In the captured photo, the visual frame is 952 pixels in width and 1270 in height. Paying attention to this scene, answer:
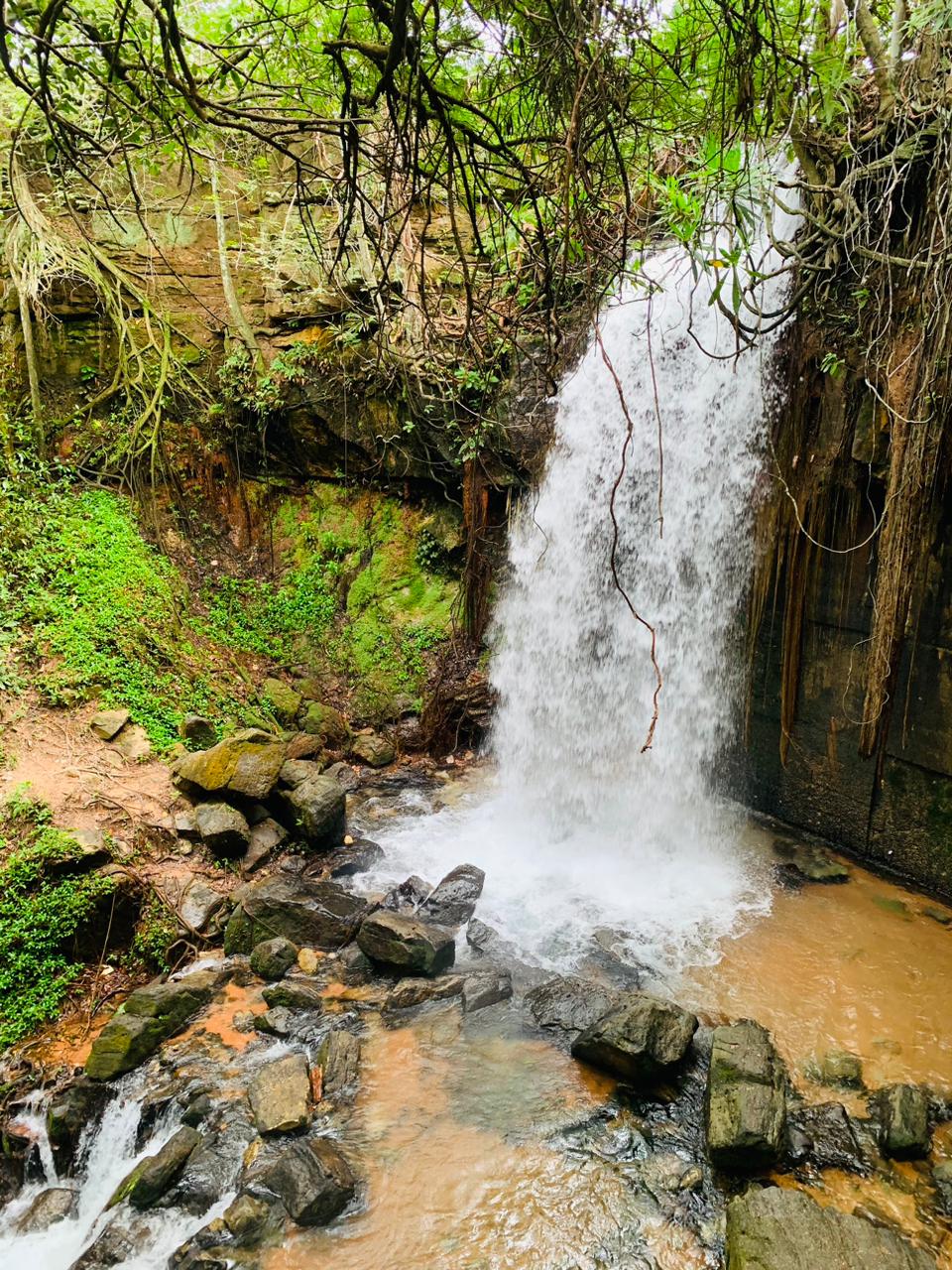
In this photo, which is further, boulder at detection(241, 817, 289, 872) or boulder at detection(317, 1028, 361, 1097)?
boulder at detection(241, 817, 289, 872)

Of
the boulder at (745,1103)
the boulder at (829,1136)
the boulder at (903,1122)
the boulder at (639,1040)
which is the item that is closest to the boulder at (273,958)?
the boulder at (639,1040)

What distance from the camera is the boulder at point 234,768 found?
482 centimetres

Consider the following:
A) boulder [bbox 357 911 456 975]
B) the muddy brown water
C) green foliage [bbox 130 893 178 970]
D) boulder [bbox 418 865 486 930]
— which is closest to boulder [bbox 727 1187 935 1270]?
the muddy brown water

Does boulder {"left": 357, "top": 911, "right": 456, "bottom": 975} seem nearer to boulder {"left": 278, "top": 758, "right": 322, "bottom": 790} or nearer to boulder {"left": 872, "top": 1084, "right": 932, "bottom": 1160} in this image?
boulder {"left": 278, "top": 758, "right": 322, "bottom": 790}

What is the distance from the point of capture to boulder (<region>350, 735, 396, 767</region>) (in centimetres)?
668

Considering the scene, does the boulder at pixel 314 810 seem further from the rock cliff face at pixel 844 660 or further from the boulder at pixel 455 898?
the rock cliff face at pixel 844 660

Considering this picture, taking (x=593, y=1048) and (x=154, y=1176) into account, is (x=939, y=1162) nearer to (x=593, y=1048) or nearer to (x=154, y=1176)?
(x=593, y=1048)

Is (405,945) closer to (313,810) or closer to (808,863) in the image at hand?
(313,810)

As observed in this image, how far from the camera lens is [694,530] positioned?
5.71 meters

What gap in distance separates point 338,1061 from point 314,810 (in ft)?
6.41

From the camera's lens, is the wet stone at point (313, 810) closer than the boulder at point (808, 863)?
No

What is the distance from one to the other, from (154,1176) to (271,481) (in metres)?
6.56

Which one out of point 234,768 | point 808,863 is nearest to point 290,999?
point 234,768

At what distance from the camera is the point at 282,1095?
3.04m
